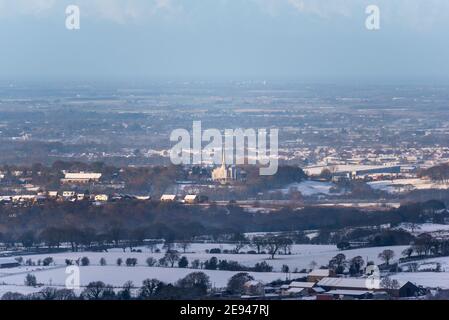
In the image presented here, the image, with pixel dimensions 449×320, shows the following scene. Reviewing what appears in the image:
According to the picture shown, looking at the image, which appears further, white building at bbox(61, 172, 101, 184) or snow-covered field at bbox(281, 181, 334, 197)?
white building at bbox(61, 172, 101, 184)

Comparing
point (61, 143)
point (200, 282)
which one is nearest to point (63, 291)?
point (200, 282)

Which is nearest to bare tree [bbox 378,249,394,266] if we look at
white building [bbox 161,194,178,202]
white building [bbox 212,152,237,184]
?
white building [bbox 161,194,178,202]

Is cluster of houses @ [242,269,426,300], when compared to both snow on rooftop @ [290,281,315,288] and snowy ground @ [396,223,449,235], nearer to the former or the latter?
snow on rooftop @ [290,281,315,288]

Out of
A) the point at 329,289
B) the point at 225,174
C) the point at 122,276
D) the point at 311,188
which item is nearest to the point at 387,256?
the point at 122,276

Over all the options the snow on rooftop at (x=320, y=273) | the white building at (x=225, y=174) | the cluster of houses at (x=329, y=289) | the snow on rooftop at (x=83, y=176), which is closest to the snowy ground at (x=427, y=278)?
the cluster of houses at (x=329, y=289)

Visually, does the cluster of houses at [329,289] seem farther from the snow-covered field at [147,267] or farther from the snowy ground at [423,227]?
the snowy ground at [423,227]

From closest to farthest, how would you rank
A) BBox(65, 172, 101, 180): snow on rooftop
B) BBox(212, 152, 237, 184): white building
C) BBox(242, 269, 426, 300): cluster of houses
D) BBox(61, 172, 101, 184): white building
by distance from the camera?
BBox(242, 269, 426, 300): cluster of houses < BBox(212, 152, 237, 184): white building < BBox(61, 172, 101, 184): white building < BBox(65, 172, 101, 180): snow on rooftop

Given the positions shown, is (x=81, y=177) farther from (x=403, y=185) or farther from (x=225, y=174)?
(x=403, y=185)
